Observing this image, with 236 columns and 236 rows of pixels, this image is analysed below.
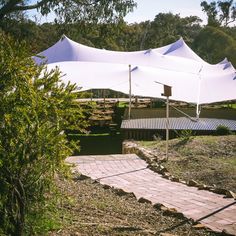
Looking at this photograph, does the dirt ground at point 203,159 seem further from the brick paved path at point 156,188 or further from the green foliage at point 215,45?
the green foliage at point 215,45

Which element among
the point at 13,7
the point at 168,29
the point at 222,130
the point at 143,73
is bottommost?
the point at 222,130

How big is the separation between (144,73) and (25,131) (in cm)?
1324

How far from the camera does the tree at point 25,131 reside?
128 inches

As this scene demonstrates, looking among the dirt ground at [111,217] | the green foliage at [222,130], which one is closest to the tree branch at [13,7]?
the dirt ground at [111,217]

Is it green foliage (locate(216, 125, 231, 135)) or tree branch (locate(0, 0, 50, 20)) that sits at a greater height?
tree branch (locate(0, 0, 50, 20))

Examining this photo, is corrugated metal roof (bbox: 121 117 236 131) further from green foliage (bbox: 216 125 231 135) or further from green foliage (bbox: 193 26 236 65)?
green foliage (bbox: 193 26 236 65)

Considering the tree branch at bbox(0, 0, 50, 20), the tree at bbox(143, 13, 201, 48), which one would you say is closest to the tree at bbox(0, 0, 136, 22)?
the tree branch at bbox(0, 0, 50, 20)

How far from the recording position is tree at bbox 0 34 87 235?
3242 millimetres

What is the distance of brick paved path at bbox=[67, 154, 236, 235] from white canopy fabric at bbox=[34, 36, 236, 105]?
557cm

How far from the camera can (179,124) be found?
14148 millimetres

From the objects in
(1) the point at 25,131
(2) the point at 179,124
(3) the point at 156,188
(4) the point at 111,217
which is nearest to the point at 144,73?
(2) the point at 179,124

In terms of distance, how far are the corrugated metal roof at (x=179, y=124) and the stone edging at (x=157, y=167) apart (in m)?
1.58

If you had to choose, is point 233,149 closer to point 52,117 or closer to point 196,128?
point 196,128

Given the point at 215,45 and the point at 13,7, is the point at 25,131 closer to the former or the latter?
the point at 13,7
